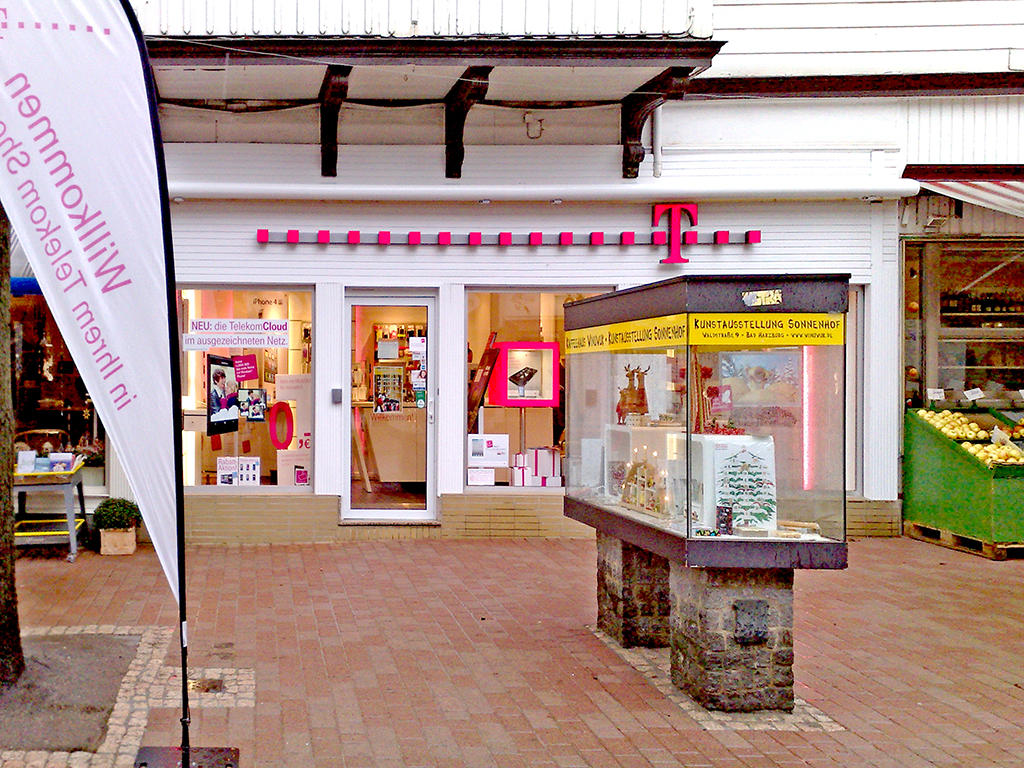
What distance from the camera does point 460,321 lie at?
11625 millimetres

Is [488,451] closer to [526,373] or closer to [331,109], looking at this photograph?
[526,373]

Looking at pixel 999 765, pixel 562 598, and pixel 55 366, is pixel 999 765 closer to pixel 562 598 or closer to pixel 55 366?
pixel 562 598

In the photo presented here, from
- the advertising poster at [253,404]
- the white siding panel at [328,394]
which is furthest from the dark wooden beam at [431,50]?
the advertising poster at [253,404]

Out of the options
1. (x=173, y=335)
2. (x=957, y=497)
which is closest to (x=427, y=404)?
(x=957, y=497)

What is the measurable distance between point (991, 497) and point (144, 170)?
29.0 feet

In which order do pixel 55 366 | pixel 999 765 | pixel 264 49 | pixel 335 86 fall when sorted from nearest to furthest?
pixel 999 765
pixel 264 49
pixel 335 86
pixel 55 366

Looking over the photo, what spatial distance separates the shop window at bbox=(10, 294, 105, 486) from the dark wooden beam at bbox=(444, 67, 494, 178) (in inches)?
169

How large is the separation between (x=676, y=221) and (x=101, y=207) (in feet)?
25.8

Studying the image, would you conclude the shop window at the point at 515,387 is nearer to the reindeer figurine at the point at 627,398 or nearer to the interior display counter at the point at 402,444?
the interior display counter at the point at 402,444

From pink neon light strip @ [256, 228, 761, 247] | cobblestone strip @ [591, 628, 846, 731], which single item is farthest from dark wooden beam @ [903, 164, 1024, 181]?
cobblestone strip @ [591, 628, 846, 731]

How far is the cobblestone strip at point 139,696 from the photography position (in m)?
5.18

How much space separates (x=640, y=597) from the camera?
7.30 metres

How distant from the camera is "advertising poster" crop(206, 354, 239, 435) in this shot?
11.5 m

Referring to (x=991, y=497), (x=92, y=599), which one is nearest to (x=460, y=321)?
(x=92, y=599)
